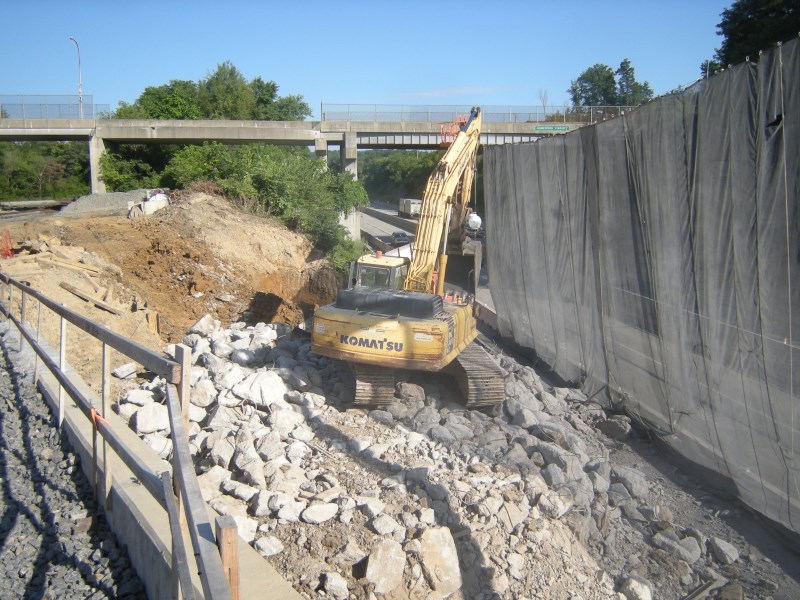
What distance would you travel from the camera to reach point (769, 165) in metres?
7.11

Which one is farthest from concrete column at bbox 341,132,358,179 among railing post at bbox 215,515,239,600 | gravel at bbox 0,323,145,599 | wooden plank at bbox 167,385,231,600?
railing post at bbox 215,515,239,600

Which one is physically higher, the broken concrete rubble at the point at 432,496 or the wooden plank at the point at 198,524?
the wooden plank at the point at 198,524

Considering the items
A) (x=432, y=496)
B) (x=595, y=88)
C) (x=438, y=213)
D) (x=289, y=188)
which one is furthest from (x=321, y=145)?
(x=595, y=88)

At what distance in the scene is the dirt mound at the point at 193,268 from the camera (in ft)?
52.6

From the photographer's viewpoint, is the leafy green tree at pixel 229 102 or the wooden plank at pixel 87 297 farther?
the leafy green tree at pixel 229 102

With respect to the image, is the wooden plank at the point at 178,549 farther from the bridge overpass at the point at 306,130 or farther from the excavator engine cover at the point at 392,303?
the bridge overpass at the point at 306,130

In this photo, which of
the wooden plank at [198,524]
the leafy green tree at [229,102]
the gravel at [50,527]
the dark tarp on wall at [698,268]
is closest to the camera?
the wooden plank at [198,524]

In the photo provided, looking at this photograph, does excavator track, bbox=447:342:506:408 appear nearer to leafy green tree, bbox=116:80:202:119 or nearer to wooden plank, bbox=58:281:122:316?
wooden plank, bbox=58:281:122:316

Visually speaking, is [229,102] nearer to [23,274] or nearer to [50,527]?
[23,274]

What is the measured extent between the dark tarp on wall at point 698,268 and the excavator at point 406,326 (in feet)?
6.63

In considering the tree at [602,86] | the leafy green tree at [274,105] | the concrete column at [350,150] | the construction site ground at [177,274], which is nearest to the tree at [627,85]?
the tree at [602,86]

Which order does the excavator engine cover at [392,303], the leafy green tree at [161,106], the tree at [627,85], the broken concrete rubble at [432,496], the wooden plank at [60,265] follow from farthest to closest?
the tree at [627,85]
the leafy green tree at [161,106]
the wooden plank at [60,265]
the excavator engine cover at [392,303]
the broken concrete rubble at [432,496]

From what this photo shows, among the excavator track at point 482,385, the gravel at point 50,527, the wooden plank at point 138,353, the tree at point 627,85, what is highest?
the tree at point 627,85

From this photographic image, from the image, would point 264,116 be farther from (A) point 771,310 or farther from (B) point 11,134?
(A) point 771,310
